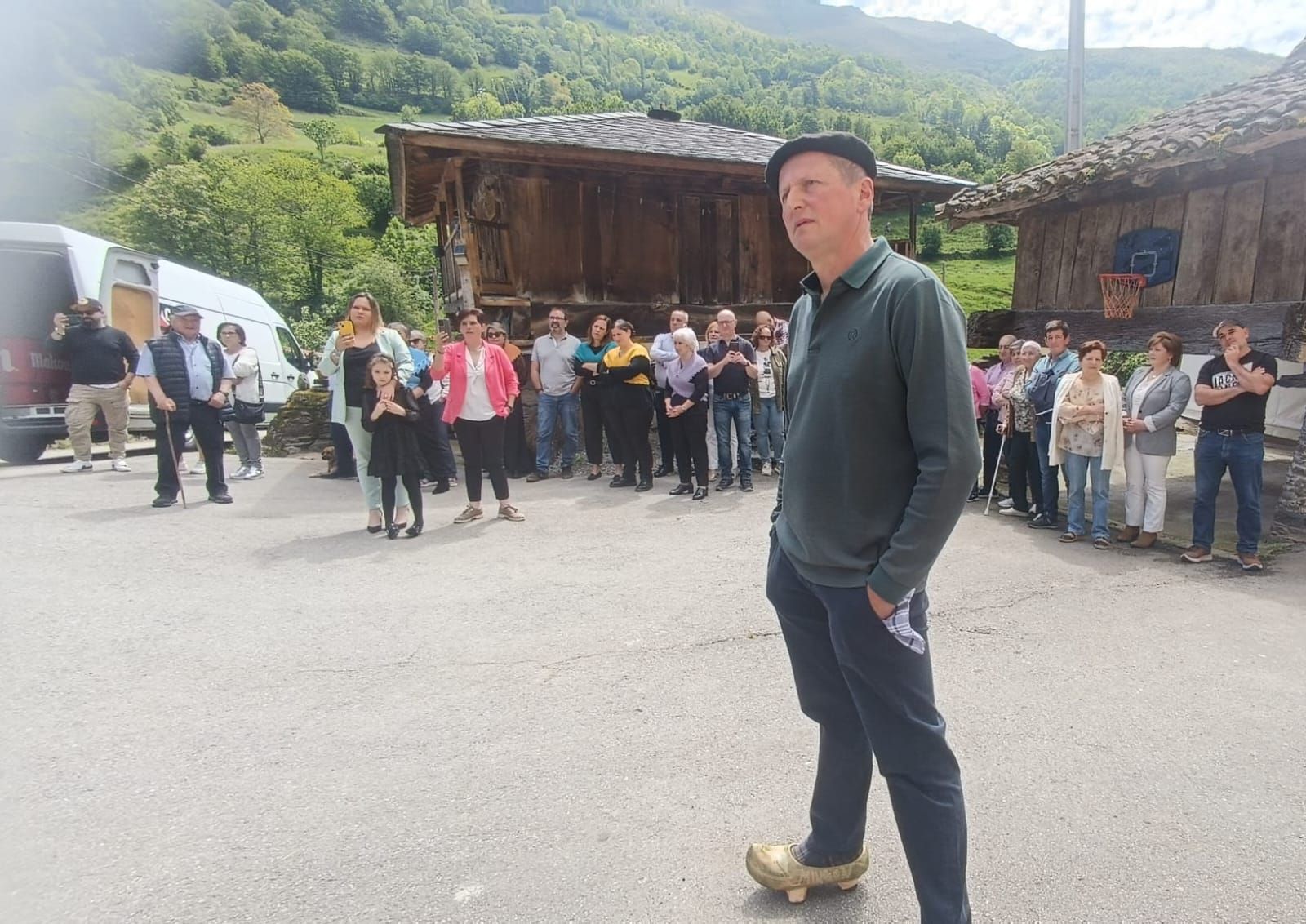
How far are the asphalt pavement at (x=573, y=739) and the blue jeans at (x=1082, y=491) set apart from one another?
564 millimetres

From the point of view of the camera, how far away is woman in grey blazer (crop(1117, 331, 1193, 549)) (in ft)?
19.7

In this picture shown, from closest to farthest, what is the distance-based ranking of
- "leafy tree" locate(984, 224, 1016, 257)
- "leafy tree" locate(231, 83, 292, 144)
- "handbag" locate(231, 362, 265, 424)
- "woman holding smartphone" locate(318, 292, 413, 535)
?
"woman holding smartphone" locate(318, 292, 413, 535), "handbag" locate(231, 362, 265, 424), "leafy tree" locate(984, 224, 1016, 257), "leafy tree" locate(231, 83, 292, 144)

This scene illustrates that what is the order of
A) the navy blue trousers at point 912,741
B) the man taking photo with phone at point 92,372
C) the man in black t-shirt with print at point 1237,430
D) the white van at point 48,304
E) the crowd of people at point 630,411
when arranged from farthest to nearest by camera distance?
the white van at point 48,304, the man taking photo with phone at point 92,372, the crowd of people at point 630,411, the man in black t-shirt with print at point 1237,430, the navy blue trousers at point 912,741

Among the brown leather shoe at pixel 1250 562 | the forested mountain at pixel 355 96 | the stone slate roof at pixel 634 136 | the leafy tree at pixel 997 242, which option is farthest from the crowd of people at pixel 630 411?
the leafy tree at pixel 997 242

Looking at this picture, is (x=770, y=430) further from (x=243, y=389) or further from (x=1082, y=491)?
(x=243, y=389)

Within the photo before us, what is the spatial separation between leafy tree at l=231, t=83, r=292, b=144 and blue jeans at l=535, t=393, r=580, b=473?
9223 cm

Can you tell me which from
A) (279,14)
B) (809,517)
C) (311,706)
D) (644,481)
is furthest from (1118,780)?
(279,14)

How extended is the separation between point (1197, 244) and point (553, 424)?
7.59 m

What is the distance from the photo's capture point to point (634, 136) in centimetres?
1148

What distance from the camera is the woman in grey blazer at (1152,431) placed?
5992 mm

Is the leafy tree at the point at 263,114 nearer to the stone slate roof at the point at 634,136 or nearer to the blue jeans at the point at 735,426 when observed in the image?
the stone slate roof at the point at 634,136

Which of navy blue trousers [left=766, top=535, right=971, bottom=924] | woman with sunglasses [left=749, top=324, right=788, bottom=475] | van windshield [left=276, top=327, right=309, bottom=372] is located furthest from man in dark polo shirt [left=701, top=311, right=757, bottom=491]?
van windshield [left=276, top=327, right=309, bottom=372]

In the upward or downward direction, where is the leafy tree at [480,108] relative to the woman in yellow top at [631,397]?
upward

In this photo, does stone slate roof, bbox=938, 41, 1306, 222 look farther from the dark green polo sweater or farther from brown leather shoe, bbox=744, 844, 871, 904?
brown leather shoe, bbox=744, 844, 871, 904
